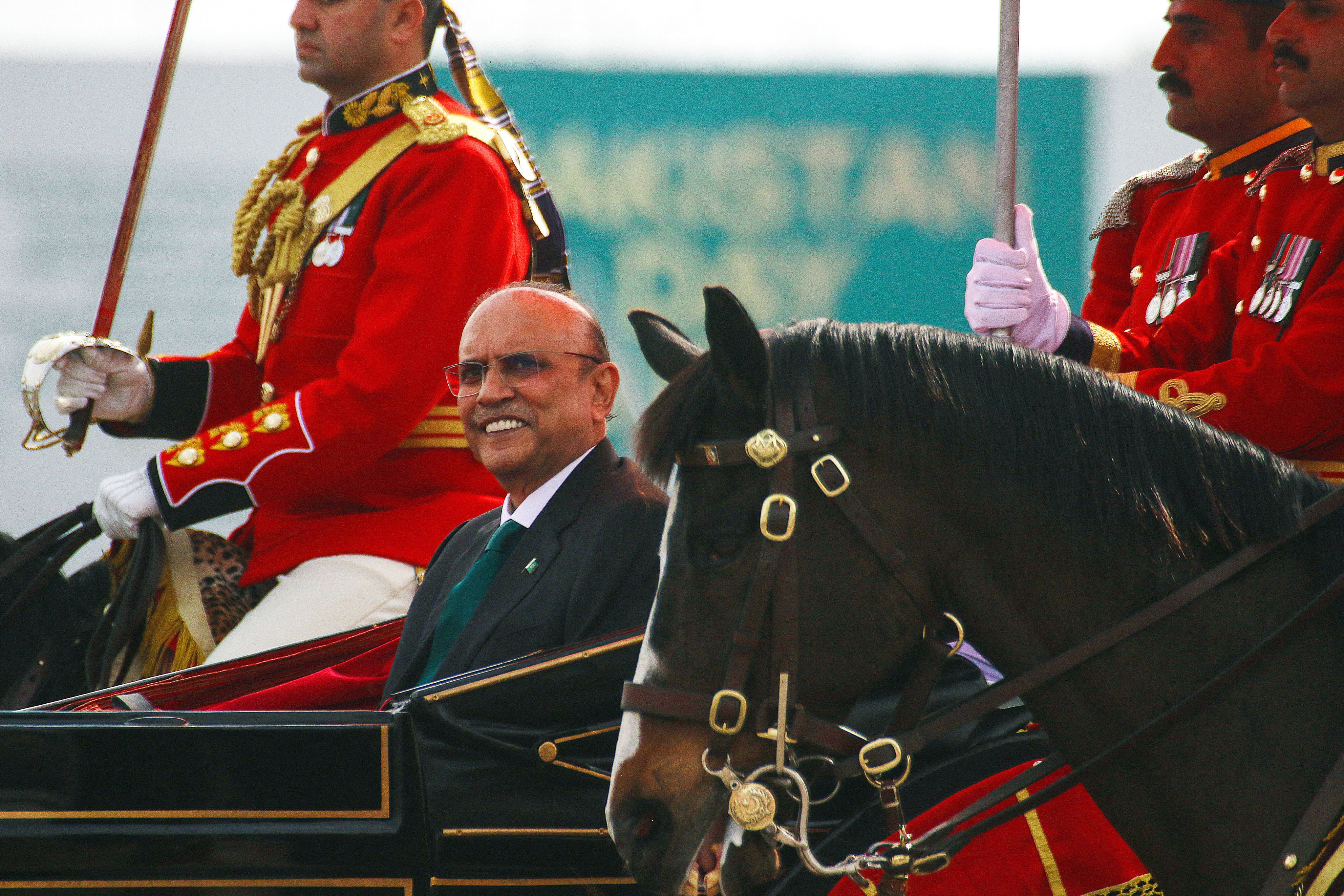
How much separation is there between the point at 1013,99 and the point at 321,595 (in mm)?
1867

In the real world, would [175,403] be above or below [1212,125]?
below

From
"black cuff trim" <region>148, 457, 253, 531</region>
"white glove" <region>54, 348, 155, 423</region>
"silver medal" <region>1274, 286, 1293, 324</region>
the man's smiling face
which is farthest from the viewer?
"white glove" <region>54, 348, 155, 423</region>

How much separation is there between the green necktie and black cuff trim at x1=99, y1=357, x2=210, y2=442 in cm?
131

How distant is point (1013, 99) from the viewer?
2.06 metres

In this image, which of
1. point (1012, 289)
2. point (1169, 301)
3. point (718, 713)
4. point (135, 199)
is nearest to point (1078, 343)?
point (1012, 289)

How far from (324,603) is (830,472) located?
1.88m

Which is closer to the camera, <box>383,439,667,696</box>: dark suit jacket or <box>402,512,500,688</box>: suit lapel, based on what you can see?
<box>383,439,667,696</box>: dark suit jacket

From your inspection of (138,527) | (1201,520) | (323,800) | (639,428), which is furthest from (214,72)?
(1201,520)

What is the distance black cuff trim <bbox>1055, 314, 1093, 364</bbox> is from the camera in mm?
2451

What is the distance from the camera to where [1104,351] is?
99.3 inches

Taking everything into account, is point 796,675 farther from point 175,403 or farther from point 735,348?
point 175,403

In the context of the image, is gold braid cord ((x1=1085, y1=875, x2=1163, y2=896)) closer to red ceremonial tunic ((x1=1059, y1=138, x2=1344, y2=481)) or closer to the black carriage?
the black carriage

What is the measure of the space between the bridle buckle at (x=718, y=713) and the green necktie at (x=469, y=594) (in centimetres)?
113

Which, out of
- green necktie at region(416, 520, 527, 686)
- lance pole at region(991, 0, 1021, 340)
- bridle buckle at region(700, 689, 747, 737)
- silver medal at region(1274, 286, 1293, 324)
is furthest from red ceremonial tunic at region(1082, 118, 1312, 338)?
bridle buckle at region(700, 689, 747, 737)
